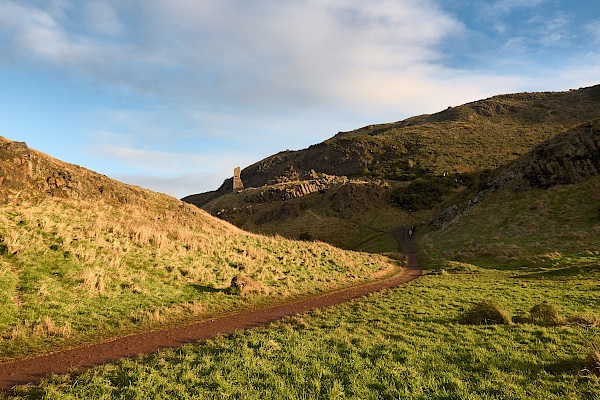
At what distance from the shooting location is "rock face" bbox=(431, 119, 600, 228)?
4747 centimetres

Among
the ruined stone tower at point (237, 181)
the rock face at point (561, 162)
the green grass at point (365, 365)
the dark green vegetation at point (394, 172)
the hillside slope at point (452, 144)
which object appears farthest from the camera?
the ruined stone tower at point (237, 181)

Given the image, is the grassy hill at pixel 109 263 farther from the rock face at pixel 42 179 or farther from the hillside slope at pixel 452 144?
the hillside slope at pixel 452 144

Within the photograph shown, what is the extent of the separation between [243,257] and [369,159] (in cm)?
10516

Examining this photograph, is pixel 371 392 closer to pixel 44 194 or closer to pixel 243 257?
pixel 243 257

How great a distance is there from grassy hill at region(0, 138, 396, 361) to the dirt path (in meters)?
0.94

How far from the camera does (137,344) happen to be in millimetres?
11398

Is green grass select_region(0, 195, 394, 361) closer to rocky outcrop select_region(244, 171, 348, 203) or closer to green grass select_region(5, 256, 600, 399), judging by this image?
green grass select_region(5, 256, 600, 399)

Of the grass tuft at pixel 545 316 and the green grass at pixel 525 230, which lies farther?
the green grass at pixel 525 230

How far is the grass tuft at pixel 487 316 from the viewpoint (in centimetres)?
1298

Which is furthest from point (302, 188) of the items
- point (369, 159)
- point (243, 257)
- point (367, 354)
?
point (367, 354)

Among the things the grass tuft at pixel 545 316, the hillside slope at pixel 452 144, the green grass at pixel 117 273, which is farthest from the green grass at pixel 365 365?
the hillside slope at pixel 452 144

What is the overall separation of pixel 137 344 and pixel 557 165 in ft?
204

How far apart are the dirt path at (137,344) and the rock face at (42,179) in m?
14.8

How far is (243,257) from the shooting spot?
25.0 meters
